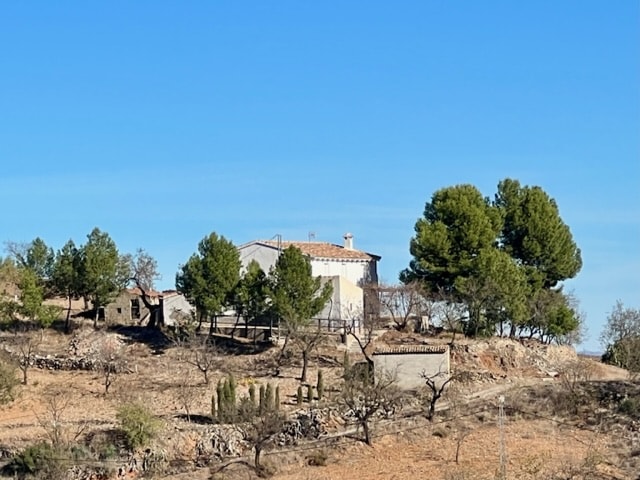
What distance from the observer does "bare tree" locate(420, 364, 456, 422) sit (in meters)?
46.0

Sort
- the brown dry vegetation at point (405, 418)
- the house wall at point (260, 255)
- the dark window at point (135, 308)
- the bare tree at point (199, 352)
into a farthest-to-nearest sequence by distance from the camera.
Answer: the dark window at point (135, 308), the house wall at point (260, 255), the bare tree at point (199, 352), the brown dry vegetation at point (405, 418)

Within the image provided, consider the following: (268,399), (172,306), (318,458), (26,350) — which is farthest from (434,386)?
(172,306)

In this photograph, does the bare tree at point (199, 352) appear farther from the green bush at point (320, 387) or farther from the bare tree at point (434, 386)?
the bare tree at point (434, 386)

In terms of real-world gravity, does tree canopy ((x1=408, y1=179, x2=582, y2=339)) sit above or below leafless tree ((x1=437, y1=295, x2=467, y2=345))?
above

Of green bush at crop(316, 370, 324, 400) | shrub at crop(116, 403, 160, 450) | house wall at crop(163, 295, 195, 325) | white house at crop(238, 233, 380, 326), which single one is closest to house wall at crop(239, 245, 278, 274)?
white house at crop(238, 233, 380, 326)

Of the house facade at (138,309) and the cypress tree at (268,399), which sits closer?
the cypress tree at (268,399)

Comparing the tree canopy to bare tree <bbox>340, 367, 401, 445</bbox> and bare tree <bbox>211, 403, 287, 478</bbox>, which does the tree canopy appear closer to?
bare tree <bbox>340, 367, 401, 445</bbox>

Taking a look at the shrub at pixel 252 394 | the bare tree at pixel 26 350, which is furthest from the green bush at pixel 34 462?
the bare tree at pixel 26 350

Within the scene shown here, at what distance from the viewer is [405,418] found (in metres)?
46.2

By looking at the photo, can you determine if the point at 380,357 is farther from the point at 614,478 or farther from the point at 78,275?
the point at 78,275

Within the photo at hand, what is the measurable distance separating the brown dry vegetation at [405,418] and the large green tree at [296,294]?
6.15 feet

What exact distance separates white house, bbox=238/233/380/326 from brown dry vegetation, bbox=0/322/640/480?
218 inches

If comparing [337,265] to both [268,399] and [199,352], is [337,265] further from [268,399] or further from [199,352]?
[268,399]

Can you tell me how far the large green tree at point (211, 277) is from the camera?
58.1m
